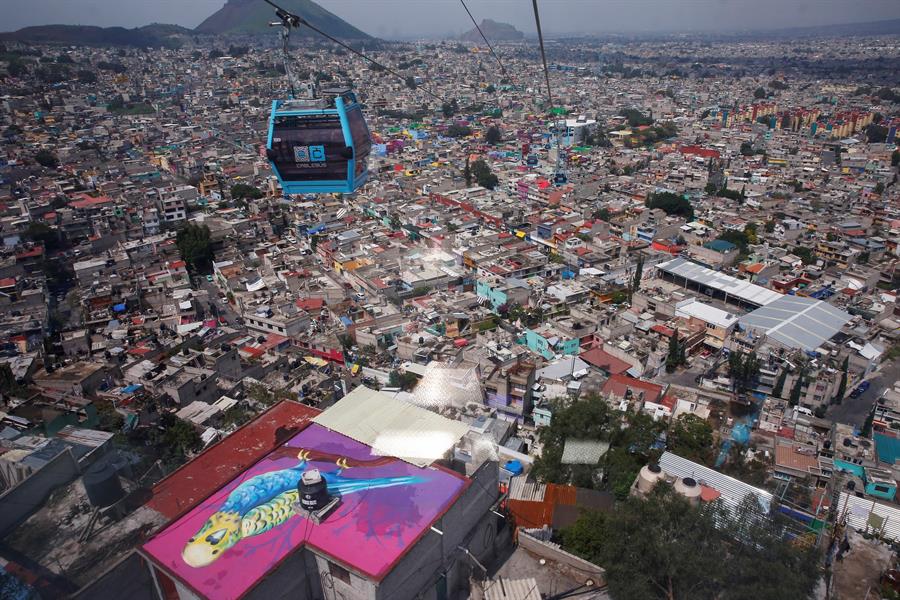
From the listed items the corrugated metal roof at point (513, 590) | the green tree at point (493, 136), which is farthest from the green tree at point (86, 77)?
the corrugated metal roof at point (513, 590)

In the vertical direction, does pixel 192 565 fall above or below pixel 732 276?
above

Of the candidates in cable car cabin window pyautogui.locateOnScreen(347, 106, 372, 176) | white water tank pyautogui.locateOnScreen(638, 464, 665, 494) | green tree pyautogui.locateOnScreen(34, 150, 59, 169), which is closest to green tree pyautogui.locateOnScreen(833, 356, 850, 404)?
white water tank pyautogui.locateOnScreen(638, 464, 665, 494)

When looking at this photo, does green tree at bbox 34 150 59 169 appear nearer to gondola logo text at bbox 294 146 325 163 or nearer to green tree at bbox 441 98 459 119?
green tree at bbox 441 98 459 119

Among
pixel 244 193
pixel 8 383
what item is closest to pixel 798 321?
pixel 8 383

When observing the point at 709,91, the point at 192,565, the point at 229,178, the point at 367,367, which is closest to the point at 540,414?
the point at 367,367

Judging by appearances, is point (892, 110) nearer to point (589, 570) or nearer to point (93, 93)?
point (589, 570)
